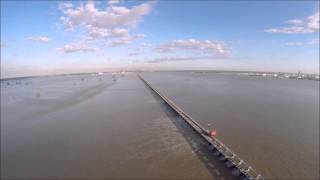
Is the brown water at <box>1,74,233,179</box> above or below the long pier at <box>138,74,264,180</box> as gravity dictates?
below

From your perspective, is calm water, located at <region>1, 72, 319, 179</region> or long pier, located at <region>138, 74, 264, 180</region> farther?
calm water, located at <region>1, 72, 319, 179</region>

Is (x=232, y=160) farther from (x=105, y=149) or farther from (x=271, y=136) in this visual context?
(x=105, y=149)

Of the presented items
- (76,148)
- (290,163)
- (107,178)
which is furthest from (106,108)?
(290,163)

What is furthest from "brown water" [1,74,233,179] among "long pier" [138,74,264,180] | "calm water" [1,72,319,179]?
"long pier" [138,74,264,180]

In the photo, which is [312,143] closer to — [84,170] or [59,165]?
[84,170]

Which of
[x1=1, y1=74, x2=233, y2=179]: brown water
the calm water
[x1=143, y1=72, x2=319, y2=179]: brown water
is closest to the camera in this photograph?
[x1=1, y1=74, x2=233, y2=179]: brown water

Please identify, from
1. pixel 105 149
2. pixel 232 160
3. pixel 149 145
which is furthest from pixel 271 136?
pixel 105 149

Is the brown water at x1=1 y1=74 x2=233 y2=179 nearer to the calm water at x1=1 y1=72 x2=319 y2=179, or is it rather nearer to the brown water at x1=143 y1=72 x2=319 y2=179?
the calm water at x1=1 y1=72 x2=319 y2=179

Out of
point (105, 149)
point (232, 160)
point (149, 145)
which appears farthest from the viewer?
point (149, 145)

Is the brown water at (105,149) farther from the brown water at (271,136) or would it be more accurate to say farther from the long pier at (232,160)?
the brown water at (271,136)

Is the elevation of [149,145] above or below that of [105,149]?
above

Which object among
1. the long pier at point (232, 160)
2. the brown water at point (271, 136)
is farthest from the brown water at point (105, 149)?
the brown water at point (271, 136)

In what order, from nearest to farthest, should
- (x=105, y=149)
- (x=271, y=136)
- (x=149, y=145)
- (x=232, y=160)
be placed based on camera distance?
(x=232, y=160)
(x=105, y=149)
(x=149, y=145)
(x=271, y=136)
